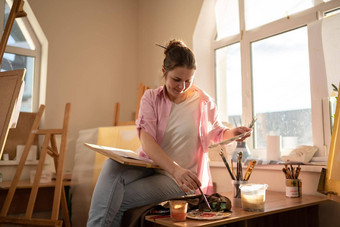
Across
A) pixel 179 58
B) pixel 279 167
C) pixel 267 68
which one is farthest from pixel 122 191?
pixel 267 68

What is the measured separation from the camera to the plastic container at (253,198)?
1199 mm

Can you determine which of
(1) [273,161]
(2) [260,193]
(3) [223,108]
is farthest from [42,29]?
(2) [260,193]

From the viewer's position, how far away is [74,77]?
9.82 feet

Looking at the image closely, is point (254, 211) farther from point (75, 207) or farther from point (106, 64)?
point (106, 64)

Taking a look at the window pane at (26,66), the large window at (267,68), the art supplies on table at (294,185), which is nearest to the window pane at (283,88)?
the large window at (267,68)

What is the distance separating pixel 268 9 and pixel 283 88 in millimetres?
574

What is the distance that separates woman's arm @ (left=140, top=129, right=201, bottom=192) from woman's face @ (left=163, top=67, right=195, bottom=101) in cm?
24

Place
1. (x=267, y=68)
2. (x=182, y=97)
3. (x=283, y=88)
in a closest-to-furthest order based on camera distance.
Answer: (x=182, y=97)
(x=283, y=88)
(x=267, y=68)

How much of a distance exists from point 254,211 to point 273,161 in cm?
83

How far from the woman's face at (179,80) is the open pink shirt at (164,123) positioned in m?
0.08

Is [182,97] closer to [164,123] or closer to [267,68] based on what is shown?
[164,123]

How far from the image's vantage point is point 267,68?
2.29 m

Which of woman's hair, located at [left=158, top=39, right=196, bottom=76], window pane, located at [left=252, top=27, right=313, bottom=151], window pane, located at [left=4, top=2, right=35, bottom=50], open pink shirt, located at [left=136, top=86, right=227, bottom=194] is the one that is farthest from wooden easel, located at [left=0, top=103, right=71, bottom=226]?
window pane, located at [left=252, top=27, right=313, bottom=151]

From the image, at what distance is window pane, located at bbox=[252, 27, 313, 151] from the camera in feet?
6.70
